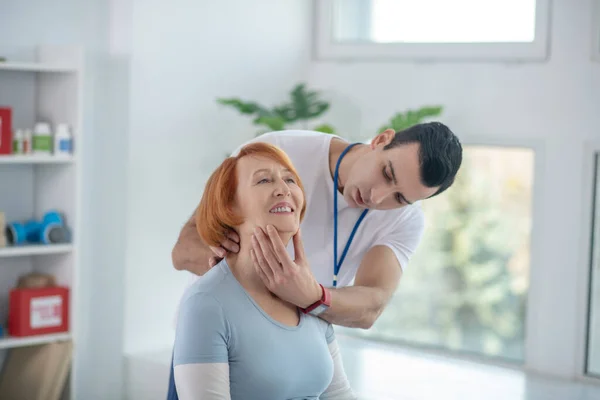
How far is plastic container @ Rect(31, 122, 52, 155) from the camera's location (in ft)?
10.4

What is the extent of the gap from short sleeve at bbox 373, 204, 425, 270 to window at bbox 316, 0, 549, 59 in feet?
5.45

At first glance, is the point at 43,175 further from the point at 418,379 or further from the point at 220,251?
the point at 220,251

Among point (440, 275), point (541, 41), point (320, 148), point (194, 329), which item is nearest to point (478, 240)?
point (440, 275)

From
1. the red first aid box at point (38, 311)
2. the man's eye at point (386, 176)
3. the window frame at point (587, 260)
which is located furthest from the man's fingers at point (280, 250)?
the window frame at point (587, 260)

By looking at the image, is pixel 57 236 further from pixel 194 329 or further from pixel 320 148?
pixel 194 329

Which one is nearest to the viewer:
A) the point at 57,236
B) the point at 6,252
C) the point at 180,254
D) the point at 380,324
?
the point at 180,254

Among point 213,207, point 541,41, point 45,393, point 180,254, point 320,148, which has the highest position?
point 541,41

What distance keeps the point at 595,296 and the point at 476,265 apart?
0.58m

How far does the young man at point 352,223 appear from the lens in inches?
66.1

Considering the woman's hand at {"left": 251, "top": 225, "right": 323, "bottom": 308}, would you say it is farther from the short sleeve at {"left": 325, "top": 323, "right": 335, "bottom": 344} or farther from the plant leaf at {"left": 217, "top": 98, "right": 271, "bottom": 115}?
the plant leaf at {"left": 217, "top": 98, "right": 271, "bottom": 115}

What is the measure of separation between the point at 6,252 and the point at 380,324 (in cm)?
193

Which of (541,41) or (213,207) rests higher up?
(541,41)

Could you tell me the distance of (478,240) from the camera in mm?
3770

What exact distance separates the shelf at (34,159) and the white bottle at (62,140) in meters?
0.03
